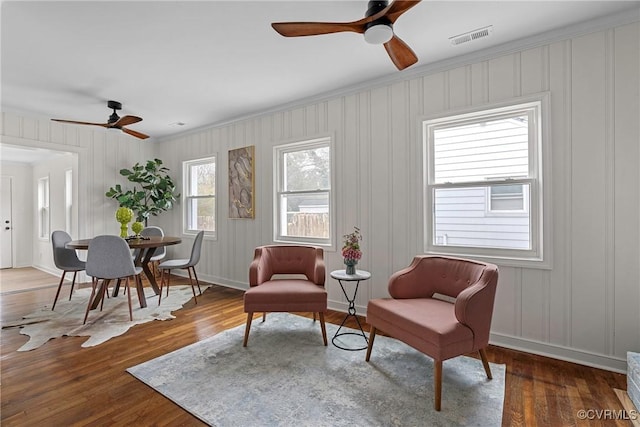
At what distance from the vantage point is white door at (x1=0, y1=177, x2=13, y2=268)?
21.3 ft

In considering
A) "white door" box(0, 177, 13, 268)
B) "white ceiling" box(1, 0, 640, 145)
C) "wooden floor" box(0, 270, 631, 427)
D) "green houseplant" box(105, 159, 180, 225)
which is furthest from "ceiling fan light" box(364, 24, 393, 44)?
"white door" box(0, 177, 13, 268)

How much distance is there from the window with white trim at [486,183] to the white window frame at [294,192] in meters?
1.10

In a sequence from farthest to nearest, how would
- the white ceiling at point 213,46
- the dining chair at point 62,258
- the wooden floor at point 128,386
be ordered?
the dining chair at point 62,258, the white ceiling at point 213,46, the wooden floor at point 128,386

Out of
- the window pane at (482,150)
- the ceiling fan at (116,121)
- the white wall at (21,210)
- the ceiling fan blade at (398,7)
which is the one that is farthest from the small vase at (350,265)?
the white wall at (21,210)

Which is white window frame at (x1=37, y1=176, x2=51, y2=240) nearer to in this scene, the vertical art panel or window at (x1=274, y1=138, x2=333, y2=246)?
the vertical art panel

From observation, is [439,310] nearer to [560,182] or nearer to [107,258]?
[560,182]

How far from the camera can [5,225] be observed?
6.56 metres

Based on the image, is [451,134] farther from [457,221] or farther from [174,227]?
[174,227]

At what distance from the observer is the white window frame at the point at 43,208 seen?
641 cm

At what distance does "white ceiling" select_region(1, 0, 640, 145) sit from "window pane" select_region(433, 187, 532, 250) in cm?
127

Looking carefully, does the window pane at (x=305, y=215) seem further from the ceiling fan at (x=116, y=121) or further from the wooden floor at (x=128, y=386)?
the ceiling fan at (x=116, y=121)

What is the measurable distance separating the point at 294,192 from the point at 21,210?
663cm

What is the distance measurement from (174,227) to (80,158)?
175cm

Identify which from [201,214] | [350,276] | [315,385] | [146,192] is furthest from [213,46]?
[146,192]
